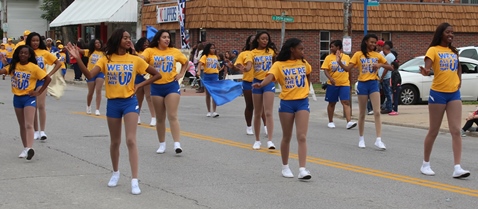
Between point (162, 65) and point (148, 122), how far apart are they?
514 centimetres

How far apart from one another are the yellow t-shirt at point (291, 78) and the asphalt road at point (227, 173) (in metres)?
1.05

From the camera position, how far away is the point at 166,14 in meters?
34.8

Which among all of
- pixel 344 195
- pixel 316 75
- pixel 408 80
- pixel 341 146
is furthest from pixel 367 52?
pixel 316 75

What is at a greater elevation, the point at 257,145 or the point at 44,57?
the point at 44,57

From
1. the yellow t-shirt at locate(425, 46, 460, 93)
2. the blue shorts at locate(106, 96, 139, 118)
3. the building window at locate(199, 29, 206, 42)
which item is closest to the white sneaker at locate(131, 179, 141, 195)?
the blue shorts at locate(106, 96, 139, 118)

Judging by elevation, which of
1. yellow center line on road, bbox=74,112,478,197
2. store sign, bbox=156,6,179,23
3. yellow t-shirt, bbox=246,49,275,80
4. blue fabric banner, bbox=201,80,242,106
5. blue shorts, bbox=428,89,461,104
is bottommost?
yellow center line on road, bbox=74,112,478,197

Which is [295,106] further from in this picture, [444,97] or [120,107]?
[120,107]

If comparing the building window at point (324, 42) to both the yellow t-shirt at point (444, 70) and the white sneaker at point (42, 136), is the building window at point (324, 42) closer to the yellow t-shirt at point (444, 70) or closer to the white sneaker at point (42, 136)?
the white sneaker at point (42, 136)

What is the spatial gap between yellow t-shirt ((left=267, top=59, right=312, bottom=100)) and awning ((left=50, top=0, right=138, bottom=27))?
28189 mm

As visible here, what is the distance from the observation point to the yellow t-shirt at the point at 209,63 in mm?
17766

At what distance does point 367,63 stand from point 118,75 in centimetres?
532

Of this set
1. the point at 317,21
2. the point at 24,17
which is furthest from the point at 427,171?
the point at 24,17

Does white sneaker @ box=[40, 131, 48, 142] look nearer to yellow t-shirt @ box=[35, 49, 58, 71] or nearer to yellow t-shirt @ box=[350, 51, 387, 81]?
yellow t-shirt @ box=[35, 49, 58, 71]

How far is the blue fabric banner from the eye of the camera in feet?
59.1
